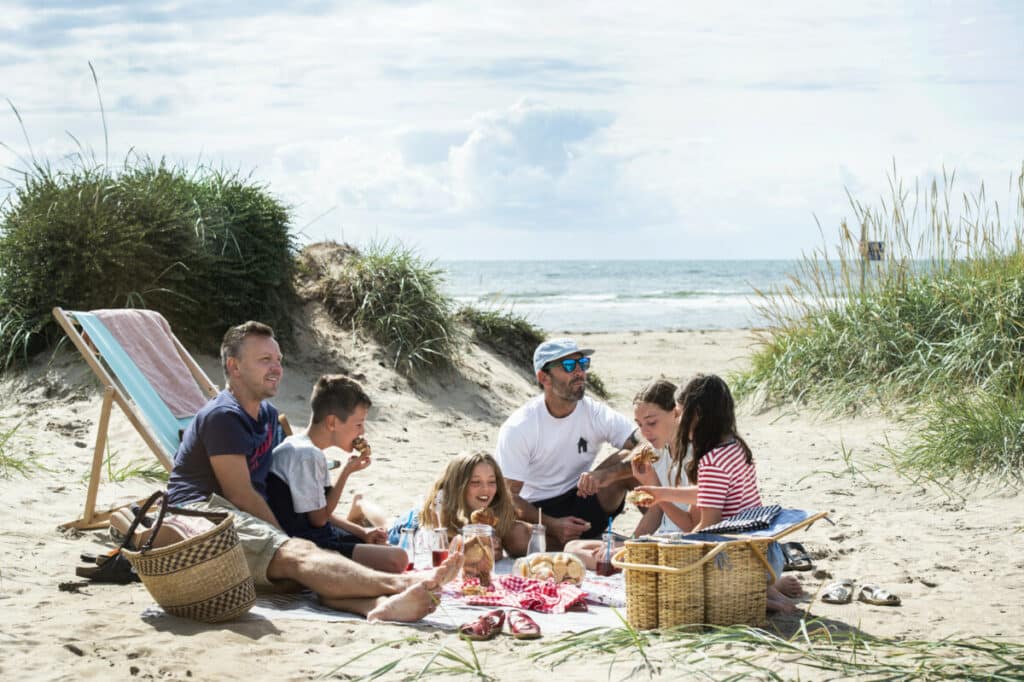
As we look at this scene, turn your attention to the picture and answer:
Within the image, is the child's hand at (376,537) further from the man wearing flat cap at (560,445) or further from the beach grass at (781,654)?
the beach grass at (781,654)

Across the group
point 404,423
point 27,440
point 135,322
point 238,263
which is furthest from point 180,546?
point 238,263

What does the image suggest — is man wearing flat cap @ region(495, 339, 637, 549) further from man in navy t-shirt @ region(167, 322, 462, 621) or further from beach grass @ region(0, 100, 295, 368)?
beach grass @ region(0, 100, 295, 368)

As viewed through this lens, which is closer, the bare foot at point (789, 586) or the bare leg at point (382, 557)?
the bare foot at point (789, 586)

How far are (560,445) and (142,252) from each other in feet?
16.6

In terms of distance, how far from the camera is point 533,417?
588 centimetres

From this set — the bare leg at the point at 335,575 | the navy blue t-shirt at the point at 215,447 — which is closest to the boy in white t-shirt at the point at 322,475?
the navy blue t-shirt at the point at 215,447

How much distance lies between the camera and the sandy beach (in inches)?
153

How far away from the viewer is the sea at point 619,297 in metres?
24.9

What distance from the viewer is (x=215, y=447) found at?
4.76 meters

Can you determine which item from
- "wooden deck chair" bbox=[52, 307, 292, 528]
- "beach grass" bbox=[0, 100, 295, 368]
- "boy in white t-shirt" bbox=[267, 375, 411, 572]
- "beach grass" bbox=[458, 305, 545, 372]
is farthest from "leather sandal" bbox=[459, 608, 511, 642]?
"beach grass" bbox=[458, 305, 545, 372]

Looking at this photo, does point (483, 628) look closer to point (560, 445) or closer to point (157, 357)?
point (560, 445)

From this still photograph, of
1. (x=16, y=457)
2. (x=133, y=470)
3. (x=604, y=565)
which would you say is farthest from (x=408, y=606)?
(x=16, y=457)

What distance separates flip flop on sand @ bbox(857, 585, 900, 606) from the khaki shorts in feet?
8.50

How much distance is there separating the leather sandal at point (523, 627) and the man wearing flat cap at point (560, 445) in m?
1.48
